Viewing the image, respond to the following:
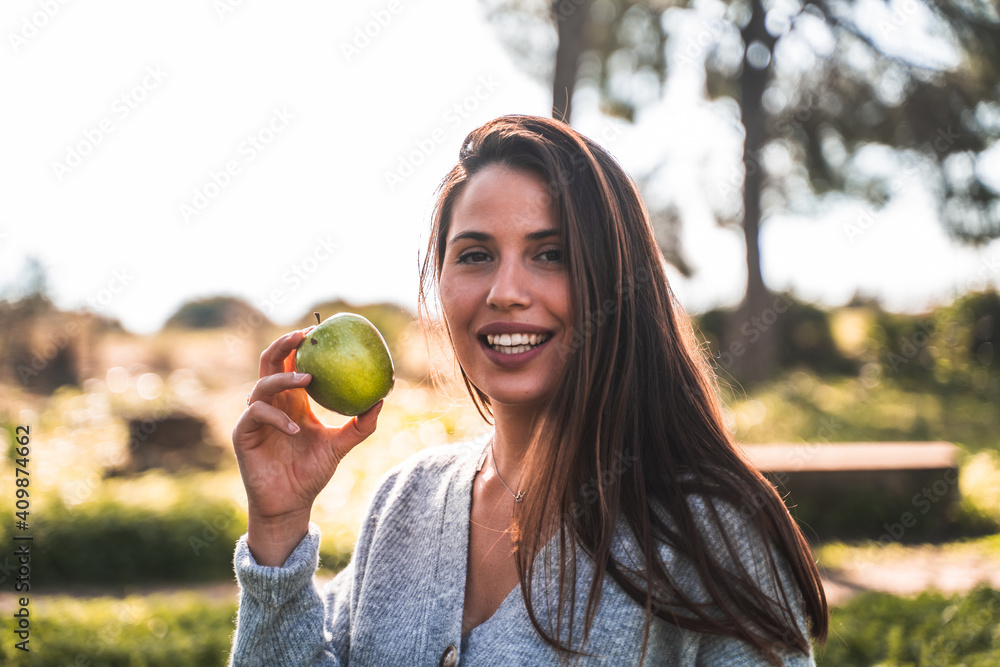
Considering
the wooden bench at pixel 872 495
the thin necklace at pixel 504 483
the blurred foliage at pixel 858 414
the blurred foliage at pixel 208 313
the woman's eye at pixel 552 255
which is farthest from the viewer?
the blurred foliage at pixel 208 313

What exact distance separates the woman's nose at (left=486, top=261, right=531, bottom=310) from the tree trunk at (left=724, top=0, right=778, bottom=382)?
12.2 meters

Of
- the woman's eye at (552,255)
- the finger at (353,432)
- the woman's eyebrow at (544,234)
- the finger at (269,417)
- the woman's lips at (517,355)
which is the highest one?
the woman's eyebrow at (544,234)

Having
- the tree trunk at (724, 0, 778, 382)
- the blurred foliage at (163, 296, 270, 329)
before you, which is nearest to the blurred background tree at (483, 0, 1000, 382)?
the tree trunk at (724, 0, 778, 382)

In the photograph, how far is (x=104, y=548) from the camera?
5.83 m

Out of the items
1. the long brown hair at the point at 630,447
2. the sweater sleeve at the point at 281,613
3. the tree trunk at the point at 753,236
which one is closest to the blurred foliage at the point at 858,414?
the tree trunk at the point at 753,236

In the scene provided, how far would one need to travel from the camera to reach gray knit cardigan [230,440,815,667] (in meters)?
1.40

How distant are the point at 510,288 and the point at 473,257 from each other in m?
0.23

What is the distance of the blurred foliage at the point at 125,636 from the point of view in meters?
3.35

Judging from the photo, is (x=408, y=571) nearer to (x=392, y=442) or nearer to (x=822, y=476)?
(x=822, y=476)

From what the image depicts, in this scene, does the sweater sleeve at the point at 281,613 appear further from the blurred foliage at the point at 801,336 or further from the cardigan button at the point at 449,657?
the blurred foliage at the point at 801,336

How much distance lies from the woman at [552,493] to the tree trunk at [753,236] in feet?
39.1

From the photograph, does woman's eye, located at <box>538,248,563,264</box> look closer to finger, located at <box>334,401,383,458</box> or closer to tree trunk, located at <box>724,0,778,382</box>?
finger, located at <box>334,401,383,458</box>

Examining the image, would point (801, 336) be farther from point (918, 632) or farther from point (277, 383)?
point (277, 383)

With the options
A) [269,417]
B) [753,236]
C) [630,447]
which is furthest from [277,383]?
[753,236]
